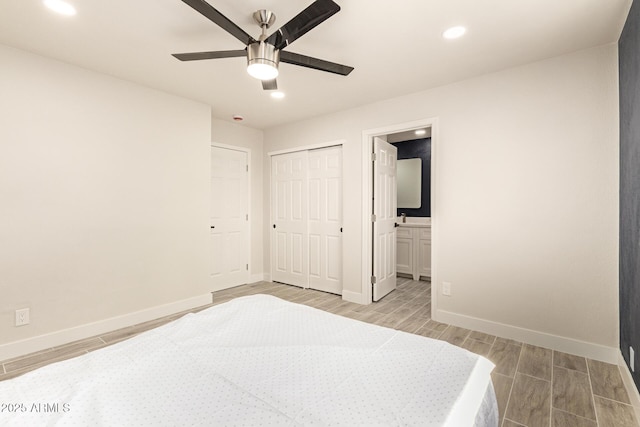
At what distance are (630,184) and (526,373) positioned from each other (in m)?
1.49

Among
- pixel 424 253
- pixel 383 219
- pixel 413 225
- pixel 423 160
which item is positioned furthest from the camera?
pixel 423 160

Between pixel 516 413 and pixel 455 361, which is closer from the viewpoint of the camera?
pixel 455 361

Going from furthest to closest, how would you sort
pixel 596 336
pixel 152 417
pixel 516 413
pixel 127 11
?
pixel 596 336
pixel 127 11
pixel 516 413
pixel 152 417

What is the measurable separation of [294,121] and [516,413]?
4.08 metres

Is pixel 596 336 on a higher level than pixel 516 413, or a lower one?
higher

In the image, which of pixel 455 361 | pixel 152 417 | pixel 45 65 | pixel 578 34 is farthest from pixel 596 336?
pixel 45 65

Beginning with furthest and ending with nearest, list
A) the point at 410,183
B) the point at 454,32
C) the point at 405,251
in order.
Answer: the point at 410,183
the point at 405,251
the point at 454,32

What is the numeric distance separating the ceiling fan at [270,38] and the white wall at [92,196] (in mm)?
1580

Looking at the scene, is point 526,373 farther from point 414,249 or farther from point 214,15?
point 214,15

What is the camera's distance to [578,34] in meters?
2.20

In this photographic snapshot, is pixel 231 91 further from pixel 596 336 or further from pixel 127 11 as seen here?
pixel 596 336

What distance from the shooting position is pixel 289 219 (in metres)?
4.68

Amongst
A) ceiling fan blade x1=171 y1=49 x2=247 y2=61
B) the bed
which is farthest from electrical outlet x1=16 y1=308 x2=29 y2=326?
ceiling fan blade x1=171 y1=49 x2=247 y2=61

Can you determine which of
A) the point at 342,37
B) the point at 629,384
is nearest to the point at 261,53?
the point at 342,37
